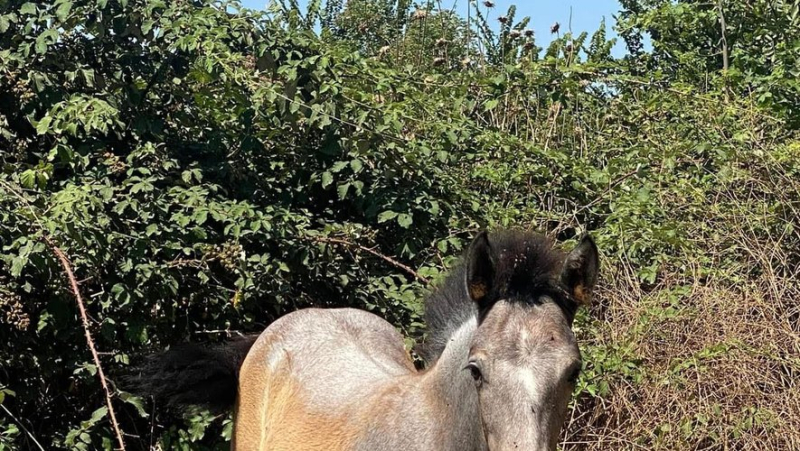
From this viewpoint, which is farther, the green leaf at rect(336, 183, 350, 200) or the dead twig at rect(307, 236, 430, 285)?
the green leaf at rect(336, 183, 350, 200)

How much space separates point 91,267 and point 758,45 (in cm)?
735

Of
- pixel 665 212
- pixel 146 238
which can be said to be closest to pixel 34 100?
pixel 146 238

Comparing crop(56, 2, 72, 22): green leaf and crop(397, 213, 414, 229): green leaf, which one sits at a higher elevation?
crop(56, 2, 72, 22): green leaf

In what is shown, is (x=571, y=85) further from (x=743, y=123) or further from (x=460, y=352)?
(x=460, y=352)

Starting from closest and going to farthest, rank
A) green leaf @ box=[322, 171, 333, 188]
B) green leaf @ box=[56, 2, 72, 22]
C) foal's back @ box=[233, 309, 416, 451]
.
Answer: foal's back @ box=[233, 309, 416, 451] → green leaf @ box=[56, 2, 72, 22] → green leaf @ box=[322, 171, 333, 188]

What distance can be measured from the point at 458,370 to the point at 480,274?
0.35 meters

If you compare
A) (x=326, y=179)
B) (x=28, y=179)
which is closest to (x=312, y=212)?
(x=326, y=179)

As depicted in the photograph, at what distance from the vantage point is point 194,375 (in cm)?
531

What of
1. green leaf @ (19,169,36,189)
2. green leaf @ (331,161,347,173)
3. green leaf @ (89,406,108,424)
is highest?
green leaf @ (331,161,347,173)

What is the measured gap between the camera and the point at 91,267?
18.2 feet

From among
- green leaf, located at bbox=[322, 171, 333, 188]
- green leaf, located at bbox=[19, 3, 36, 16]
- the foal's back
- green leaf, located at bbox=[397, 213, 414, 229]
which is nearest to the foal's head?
the foal's back

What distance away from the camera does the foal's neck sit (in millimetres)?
3519

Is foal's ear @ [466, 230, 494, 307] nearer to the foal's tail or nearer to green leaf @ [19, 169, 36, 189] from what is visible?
the foal's tail

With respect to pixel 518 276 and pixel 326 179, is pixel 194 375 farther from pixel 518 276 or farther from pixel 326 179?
pixel 518 276
